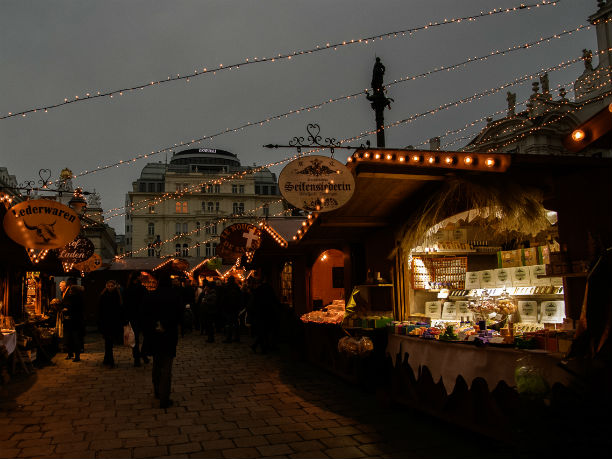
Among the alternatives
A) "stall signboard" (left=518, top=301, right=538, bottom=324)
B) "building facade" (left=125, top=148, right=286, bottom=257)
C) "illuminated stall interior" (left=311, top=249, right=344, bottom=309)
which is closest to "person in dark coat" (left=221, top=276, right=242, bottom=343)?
"illuminated stall interior" (left=311, top=249, right=344, bottom=309)

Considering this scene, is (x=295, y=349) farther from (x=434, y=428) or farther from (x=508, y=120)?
(x=508, y=120)

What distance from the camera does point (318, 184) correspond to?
6.33 m

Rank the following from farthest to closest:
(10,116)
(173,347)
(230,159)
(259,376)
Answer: (230,159), (259,376), (10,116), (173,347)

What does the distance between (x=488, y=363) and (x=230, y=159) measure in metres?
79.0

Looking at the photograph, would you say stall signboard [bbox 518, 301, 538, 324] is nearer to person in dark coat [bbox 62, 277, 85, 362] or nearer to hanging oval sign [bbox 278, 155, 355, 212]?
hanging oval sign [bbox 278, 155, 355, 212]

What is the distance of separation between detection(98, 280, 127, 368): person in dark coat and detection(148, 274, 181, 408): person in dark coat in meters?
3.43

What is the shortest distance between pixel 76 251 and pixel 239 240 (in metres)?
4.09

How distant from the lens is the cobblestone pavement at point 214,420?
15.7ft

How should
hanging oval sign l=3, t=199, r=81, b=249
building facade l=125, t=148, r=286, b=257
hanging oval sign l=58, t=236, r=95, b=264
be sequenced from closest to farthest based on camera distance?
hanging oval sign l=3, t=199, r=81, b=249, hanging oval sign l=58, t=236, r=95, b=264, building facade l=125, t=148, r=286, b=257

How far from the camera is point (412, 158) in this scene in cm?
558

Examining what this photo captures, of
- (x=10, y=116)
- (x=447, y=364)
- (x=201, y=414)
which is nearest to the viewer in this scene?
Result: (x=447, y=364)

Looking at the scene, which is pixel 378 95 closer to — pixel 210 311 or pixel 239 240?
pixel 239 240

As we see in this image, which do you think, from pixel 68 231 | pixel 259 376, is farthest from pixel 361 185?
pixel 68 231

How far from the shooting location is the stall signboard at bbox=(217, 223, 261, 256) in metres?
12.6
